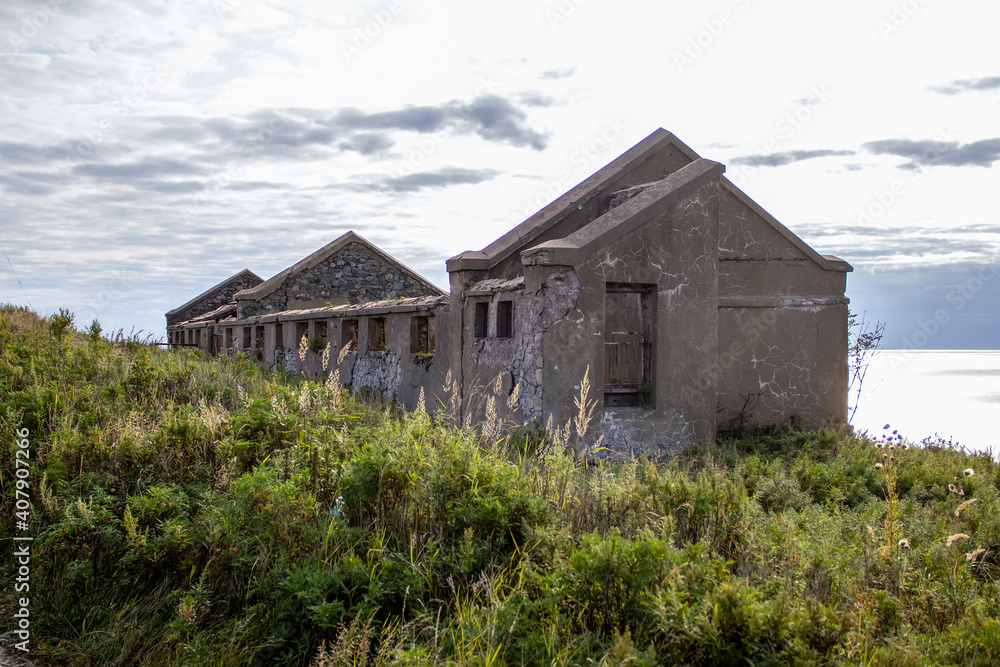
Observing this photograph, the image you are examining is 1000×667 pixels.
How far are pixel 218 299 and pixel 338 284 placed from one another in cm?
1309

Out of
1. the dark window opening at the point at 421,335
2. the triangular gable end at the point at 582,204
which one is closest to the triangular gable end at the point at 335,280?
the dark window opening at the point at 421,335

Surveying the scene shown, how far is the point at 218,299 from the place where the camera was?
35.0 metres

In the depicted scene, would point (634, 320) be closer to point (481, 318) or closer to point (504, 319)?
point (481, 318)

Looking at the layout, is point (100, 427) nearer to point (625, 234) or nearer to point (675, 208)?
point (625, 234)

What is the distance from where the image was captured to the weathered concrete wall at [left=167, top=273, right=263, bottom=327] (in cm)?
3384

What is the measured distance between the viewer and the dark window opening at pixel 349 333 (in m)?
16.1

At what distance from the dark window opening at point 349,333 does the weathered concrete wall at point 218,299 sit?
19063 millimetres

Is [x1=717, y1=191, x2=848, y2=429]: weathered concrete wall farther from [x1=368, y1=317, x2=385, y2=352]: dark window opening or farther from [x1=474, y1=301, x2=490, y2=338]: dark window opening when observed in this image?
[x1=368, y1=317, x2=385, y2=352]: dark window opening

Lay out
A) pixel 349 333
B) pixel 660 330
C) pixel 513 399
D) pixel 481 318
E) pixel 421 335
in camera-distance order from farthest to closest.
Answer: pixel 349 333 < pixel 421 335 < pixel 481 318 < pixel 660 330 < pixel 513 399

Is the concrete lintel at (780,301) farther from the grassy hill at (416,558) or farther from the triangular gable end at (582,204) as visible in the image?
the grassy hill at (416,558)

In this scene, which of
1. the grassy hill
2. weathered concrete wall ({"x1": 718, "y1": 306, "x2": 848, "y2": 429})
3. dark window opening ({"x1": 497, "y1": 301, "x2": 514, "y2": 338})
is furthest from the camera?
weathered concrete wall ({"x1": 718, "y1": 306, "x2": 848, "y2": 429})

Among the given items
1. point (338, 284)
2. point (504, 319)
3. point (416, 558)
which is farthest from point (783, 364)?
point (338, 284)

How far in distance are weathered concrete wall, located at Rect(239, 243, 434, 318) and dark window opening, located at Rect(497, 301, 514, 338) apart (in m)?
13.7
